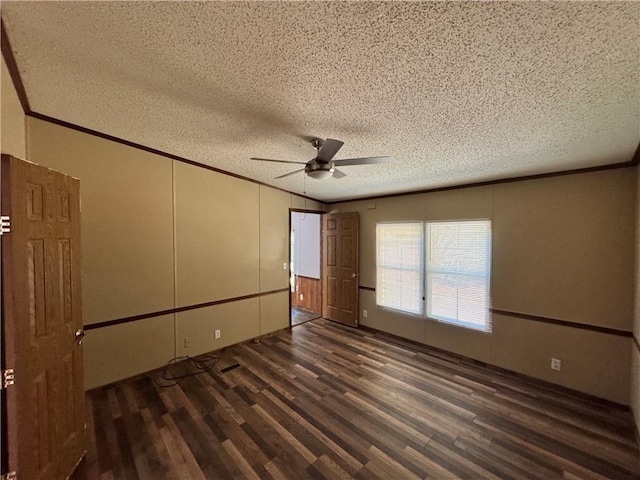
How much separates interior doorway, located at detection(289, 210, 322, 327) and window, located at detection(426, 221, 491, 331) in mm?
2472

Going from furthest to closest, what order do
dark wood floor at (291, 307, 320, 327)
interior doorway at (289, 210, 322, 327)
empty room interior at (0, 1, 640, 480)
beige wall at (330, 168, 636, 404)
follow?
interior doorway at (289, 210, 322, 327)
dark wood floor at (291, 307, 320, 327)
beige wall at (330, 168, 636, 404)
empty room interior at (0, 1, 640, 480)

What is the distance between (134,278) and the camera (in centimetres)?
289

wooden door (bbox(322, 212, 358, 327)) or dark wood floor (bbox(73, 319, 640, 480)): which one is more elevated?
wooden door (bbox(322, 212, 358, 327))

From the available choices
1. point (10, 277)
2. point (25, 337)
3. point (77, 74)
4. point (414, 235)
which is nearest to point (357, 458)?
point (25, 337)

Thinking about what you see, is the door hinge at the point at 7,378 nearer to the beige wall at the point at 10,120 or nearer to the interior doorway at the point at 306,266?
the beige wall at the point at 10,120

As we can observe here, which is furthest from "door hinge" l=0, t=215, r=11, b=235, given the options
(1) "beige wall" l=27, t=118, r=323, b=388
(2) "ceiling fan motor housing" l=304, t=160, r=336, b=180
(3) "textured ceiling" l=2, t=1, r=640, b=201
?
(2) "ceiling fan motor housing" l=304, t=160, r=336, b=180

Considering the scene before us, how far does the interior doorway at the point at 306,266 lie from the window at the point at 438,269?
1.68m

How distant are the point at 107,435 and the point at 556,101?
4177 millimetres

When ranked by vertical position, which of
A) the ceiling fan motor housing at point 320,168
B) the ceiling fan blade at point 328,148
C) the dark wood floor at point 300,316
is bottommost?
the dark wood floor at point 300,316

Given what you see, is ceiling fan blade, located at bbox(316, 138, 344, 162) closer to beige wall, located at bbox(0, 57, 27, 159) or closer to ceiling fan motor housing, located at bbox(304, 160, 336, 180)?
ceiling fan motor housing, located at bbox(304, 160, 336, 180)

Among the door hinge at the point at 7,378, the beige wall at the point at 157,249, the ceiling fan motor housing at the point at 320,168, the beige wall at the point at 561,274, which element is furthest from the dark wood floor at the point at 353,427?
the ceiling fan motor housing at the point at 320,168

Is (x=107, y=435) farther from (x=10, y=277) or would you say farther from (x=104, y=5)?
(x=104, y=5)

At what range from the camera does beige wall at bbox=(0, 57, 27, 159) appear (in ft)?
5.03

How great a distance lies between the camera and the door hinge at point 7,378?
4.30ft
